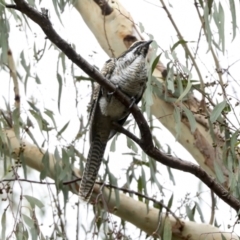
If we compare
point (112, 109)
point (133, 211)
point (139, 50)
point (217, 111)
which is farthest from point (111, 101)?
point (217, 111)

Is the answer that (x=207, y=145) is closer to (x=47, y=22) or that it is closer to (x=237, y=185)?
(x=237, y=185)

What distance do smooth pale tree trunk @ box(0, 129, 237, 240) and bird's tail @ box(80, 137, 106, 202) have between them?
0.06 m

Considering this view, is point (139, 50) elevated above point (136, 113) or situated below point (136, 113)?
above

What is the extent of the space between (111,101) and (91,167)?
0.36 meters

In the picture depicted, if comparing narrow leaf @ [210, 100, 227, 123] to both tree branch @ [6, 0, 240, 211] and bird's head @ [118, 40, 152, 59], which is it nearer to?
tree branch @ [6, 0, 240, 211]

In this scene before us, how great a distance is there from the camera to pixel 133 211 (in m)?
3.29

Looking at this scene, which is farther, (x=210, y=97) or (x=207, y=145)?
(x=207, y=145)

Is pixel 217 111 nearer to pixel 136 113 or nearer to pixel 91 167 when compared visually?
pixel 136 113

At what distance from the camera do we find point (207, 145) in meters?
3.31

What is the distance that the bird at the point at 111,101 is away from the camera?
312cm

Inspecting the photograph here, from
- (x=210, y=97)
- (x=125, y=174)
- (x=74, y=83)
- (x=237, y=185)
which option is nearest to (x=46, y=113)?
(x=74, y=83)

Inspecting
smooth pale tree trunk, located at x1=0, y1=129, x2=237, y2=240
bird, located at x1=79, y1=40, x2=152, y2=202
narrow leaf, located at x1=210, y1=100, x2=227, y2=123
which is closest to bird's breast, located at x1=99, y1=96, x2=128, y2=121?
bird, located at x1=79, y1=40, x2=152, y2=202

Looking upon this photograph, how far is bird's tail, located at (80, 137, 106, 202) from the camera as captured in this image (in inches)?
126

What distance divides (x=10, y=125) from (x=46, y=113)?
324 millimetres
